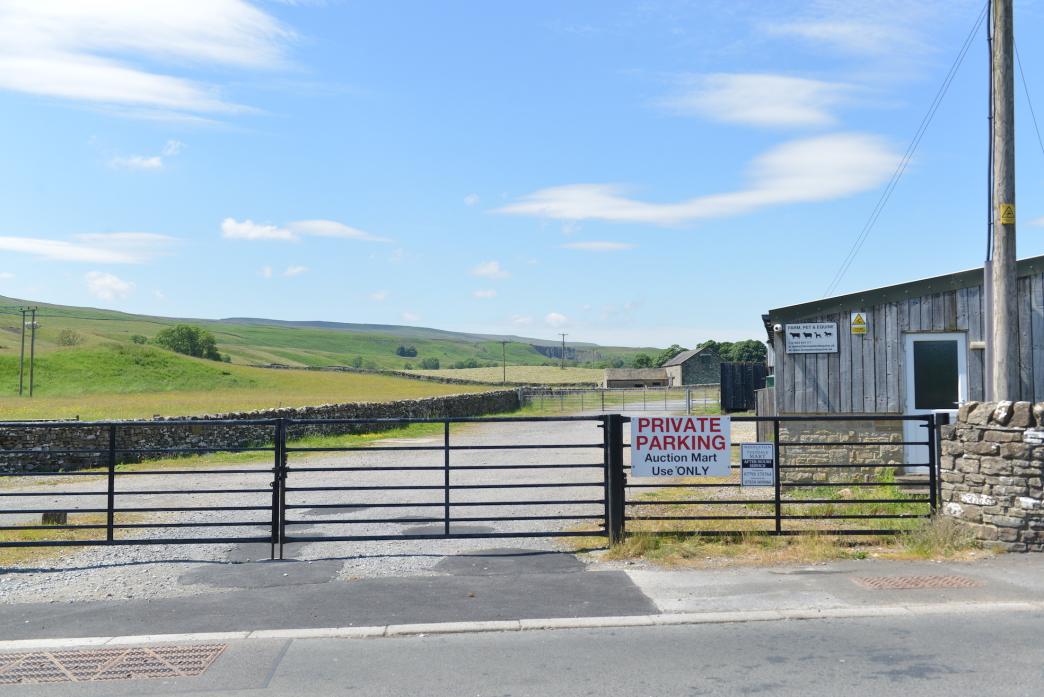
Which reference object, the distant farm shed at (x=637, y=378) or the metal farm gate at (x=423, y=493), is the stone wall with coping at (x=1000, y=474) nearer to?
the metal farm gate at (x=423, y=493)

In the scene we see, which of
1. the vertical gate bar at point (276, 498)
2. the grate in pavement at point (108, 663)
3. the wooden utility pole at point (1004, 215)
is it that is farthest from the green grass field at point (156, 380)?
the grate in pavement at point (108, 663)

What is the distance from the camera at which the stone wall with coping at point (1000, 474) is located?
→ 31.0ft

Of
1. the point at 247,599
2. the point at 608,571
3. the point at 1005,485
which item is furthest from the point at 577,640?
the point at 1005,485

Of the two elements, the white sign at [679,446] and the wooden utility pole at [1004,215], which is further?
the white sign at [679,446]

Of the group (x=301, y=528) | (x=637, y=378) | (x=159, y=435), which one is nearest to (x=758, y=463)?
(x=301, y=528)

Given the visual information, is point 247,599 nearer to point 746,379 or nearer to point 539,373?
point 746,379

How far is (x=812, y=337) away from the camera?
14766 mm

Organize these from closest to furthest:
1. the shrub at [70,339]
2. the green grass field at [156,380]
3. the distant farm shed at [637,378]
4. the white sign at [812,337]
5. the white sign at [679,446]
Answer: the white sign at [679,446]
the white sign at [812,337]
the green grass field at [156,380]
the shrub at [70,339]
the distant farm shed at [637,378]

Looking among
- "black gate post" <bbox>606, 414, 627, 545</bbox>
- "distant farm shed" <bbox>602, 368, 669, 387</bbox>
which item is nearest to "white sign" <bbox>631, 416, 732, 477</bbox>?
"black gate post" <bbox>606, 414, 627, 545</bbox>

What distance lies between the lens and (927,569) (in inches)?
351

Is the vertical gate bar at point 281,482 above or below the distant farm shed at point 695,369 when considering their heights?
below

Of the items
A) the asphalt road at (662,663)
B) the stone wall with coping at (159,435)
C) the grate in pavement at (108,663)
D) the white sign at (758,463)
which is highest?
the white sign at (758,463)

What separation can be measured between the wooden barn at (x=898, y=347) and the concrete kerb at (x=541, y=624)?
717 cm

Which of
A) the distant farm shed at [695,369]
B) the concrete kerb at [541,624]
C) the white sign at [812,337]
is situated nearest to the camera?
the concrete kerb at [541,624]
